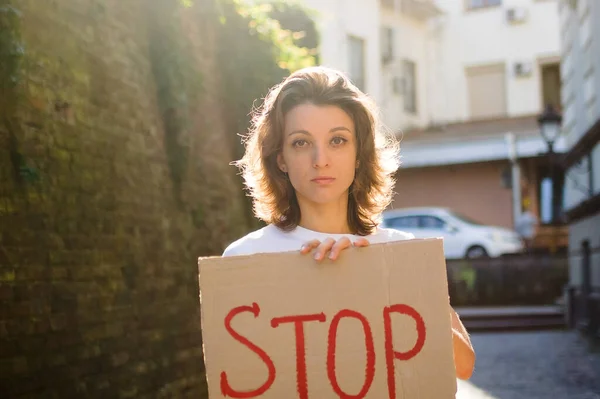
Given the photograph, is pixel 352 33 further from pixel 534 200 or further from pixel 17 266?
pixel 17 266

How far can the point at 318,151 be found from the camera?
8.96ft

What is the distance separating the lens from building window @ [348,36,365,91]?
2709 centimetres

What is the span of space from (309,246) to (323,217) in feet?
1.07

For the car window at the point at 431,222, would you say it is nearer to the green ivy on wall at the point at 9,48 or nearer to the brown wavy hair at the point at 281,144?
the green ivy on wall at the point at 9,48

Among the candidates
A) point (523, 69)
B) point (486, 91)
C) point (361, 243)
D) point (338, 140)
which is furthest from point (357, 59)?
point (361, 243)

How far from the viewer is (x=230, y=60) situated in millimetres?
8836

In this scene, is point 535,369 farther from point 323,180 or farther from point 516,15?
point 516,15

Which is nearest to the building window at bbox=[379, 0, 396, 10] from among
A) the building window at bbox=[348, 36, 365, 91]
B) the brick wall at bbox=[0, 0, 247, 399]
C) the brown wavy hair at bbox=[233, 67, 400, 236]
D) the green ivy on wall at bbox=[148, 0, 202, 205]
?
the building window at bbox=[348, 36, 365, 91]

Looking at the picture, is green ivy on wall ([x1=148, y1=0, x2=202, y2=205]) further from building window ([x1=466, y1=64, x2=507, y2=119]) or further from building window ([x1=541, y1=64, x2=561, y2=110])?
building window ([x1=541, y1=64, x2=561, y2=110])

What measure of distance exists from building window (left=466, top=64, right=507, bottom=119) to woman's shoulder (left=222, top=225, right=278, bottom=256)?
28.2 meters

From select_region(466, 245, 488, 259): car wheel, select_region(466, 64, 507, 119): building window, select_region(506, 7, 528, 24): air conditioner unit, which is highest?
select_region(506, 7, 528, 24): air conditioner unit

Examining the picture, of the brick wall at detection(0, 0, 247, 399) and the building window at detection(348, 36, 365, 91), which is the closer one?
the brick wall at detection(0, 0, 247, 399)

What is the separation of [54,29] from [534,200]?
24111 millimetres

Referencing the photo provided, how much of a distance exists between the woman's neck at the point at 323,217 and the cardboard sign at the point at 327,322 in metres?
0.31
